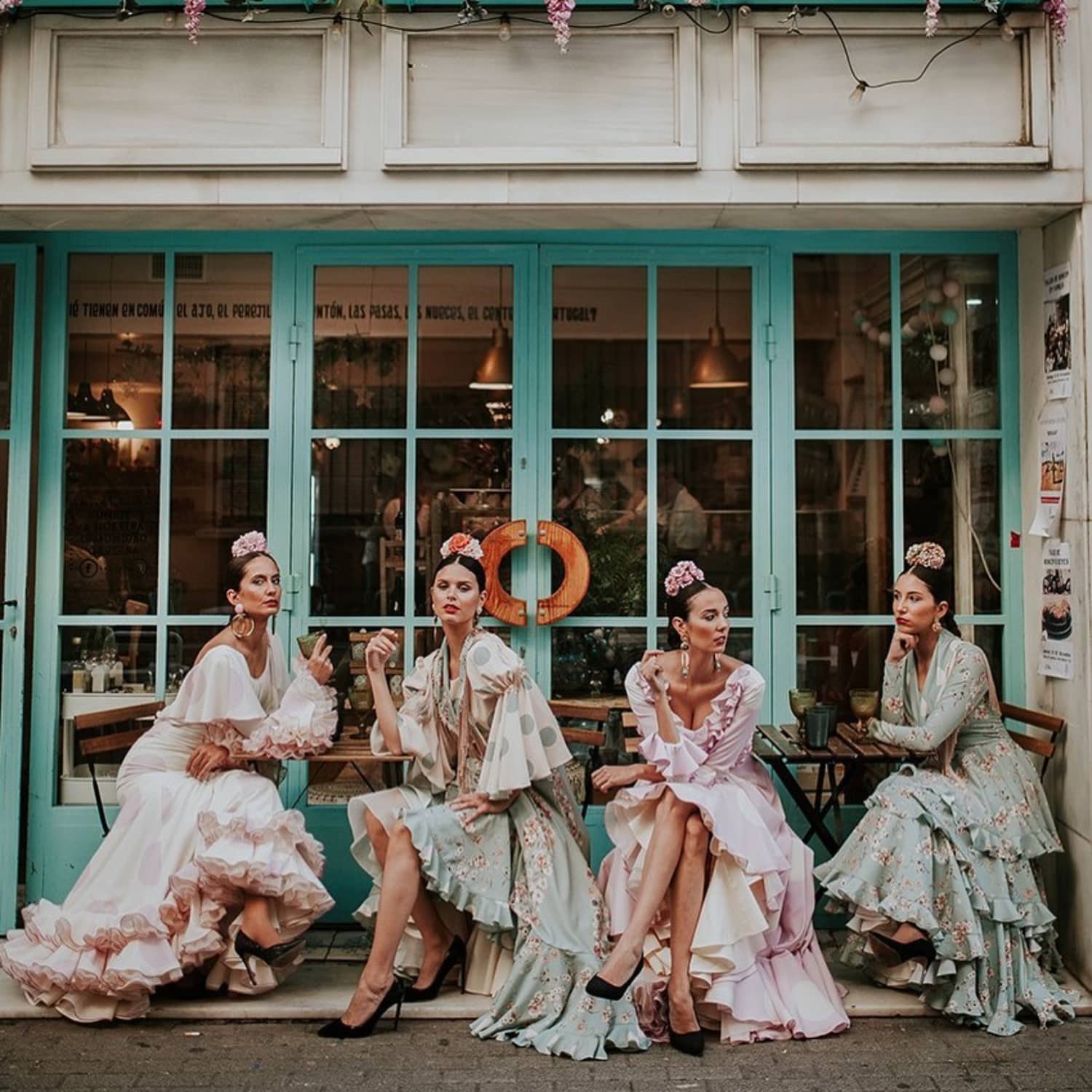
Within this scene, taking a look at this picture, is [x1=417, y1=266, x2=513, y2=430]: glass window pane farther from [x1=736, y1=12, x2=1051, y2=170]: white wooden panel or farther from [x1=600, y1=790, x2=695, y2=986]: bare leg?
[x1=600, y1=790, x2=695, y2=986]: bare leg

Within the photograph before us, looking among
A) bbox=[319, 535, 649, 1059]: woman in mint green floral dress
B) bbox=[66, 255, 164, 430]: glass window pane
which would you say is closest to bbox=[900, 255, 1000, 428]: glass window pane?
bbox=[319, 535, 649, 1059]: woman in mint green floral dress

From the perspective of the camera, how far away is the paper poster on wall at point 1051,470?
5.09 meters

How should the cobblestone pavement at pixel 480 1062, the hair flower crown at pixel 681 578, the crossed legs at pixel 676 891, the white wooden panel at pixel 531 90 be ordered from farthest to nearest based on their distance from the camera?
the white wooden panel at pixel 531 90
the hair flower crown at pixel 681 578
the crossed legs at pixel 676 891
the cobblestone pavement at pixel 480 1062

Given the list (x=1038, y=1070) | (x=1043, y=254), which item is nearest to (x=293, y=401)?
(x=1043, y=254)

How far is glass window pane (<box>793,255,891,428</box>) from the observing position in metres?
5.65

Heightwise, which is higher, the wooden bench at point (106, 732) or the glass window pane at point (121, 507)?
the glass window pane at point (121, 507)

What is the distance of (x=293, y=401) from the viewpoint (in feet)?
18.4

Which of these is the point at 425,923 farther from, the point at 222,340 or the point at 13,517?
the point at 222,340

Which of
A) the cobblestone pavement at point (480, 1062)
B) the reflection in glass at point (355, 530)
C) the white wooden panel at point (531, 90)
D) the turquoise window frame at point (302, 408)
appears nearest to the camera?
the cobblestone pavement at point (480, 1062)

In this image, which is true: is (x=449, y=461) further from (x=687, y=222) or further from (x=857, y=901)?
(x=857, y=901)

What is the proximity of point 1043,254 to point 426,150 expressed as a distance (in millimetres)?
2752

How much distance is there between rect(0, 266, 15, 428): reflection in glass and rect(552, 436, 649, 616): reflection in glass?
2.55m

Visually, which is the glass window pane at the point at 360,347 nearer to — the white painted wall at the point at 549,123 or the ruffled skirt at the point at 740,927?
the white painted wall at the point at 549,123

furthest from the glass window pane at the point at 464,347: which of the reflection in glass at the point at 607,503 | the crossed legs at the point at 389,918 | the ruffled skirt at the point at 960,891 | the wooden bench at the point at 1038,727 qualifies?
the wooden bench at the point at 1038,727
